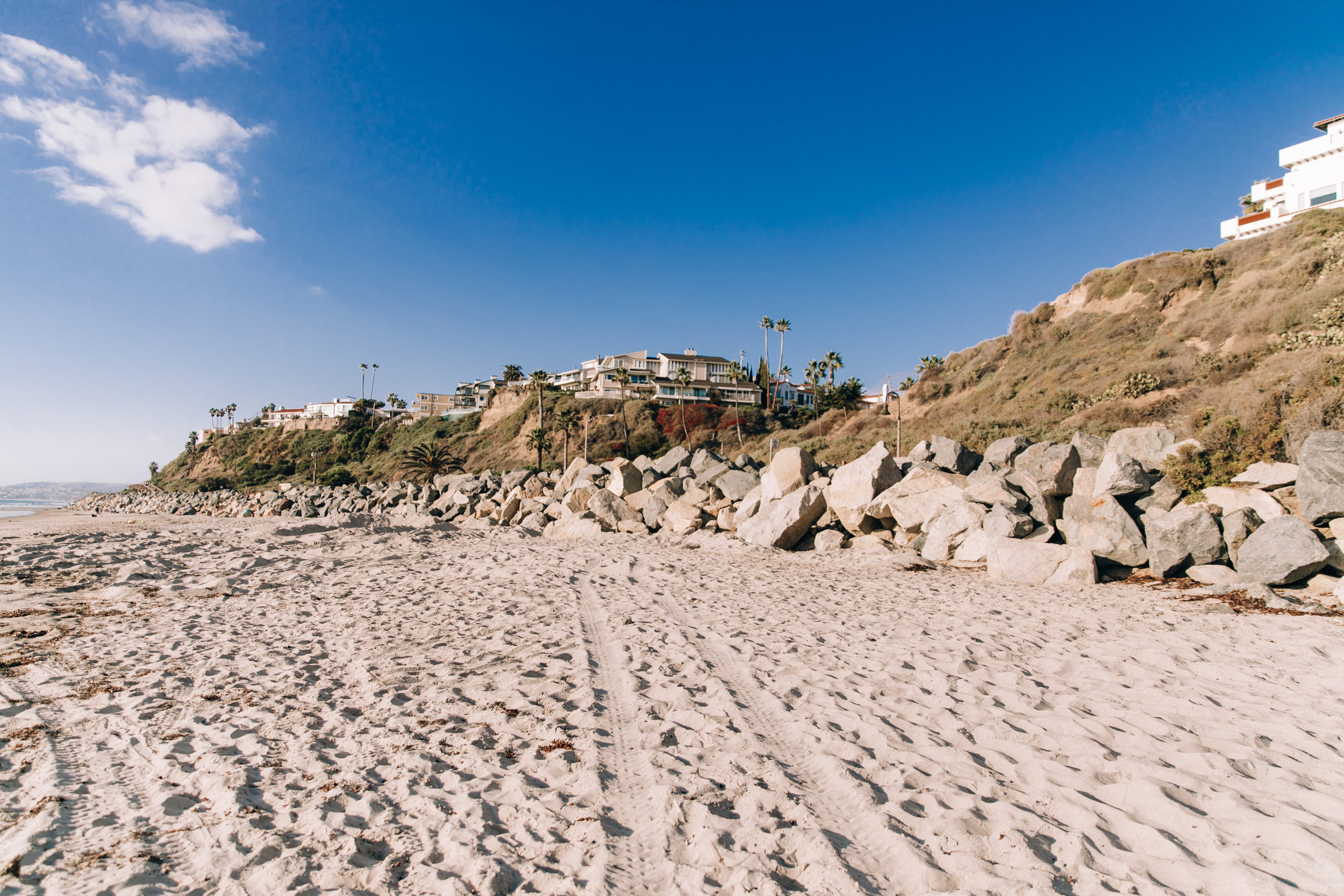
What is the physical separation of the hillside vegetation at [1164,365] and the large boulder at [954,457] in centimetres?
384

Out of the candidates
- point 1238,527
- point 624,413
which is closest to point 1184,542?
point 1238,527

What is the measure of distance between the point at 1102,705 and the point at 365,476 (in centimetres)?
6932

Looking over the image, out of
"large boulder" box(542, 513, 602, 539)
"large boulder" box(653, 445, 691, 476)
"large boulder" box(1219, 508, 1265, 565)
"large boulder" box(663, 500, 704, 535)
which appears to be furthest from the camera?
"large boulder" box(653, 445, 691, 476)

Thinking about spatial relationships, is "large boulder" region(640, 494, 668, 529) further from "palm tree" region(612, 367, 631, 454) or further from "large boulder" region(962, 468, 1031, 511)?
"palm tree" region(612, 367, 631, 454)

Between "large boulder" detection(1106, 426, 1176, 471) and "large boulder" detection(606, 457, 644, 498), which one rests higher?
"large boulder" detection(1106, 426, 1176, 471)

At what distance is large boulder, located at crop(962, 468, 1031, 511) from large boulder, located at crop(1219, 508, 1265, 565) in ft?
8.66

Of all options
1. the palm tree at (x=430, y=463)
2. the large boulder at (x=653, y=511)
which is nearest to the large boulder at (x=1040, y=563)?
the large boulder at (x=653, y=511)

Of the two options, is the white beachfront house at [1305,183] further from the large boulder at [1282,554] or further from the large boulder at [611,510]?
the large boulder at [611,510]

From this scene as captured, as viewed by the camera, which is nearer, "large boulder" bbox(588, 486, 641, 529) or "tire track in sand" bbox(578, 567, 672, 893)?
"tire track in sand" bbox(578, 567, 672, 893)

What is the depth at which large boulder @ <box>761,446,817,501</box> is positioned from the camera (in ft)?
44.9


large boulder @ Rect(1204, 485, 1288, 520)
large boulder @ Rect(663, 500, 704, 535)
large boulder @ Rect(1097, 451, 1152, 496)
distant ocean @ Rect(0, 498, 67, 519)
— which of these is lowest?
distant ocean @ Rect(0, 498, 67, 519)

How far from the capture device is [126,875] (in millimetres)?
2531

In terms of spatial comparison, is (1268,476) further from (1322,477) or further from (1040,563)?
(1040,563)

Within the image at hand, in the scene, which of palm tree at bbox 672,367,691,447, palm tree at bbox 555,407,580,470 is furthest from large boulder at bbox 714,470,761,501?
palm tree at bbox 555,407,580,470
